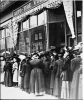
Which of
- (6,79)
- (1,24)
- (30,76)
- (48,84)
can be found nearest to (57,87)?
(48,84)

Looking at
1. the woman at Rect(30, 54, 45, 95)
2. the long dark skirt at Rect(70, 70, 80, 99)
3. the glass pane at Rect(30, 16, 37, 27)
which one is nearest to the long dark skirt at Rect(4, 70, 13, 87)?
the glass pane at Rect(30, 16, 37, 27)

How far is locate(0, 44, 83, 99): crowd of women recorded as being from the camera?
660 cm

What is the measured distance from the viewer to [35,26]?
10.6 meters

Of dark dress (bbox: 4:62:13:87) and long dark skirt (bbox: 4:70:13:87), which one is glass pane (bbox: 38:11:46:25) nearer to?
dark dress (bbox: 4:62:13:87)

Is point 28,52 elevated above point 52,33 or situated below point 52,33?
below

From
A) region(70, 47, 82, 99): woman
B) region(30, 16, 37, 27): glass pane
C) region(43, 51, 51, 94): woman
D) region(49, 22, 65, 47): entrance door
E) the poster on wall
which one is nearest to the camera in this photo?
region(70, 47, 82, 99): woman

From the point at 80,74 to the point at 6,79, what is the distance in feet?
19.4

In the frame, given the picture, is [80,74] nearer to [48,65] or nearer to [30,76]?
[48,65]

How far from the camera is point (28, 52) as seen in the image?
11133mm

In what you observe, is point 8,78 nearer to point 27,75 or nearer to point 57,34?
point 27,75

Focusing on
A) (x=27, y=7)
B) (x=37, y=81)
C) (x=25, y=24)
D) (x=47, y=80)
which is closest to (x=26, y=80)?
(x=37, y=81)

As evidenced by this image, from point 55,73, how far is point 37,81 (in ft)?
3.00

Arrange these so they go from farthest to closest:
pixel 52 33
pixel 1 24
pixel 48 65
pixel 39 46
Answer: pixel 1 24 → pixel 39 46 → pixel 52 33 → pixel 48 65

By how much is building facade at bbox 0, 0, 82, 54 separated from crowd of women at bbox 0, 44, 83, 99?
2.64 feet
